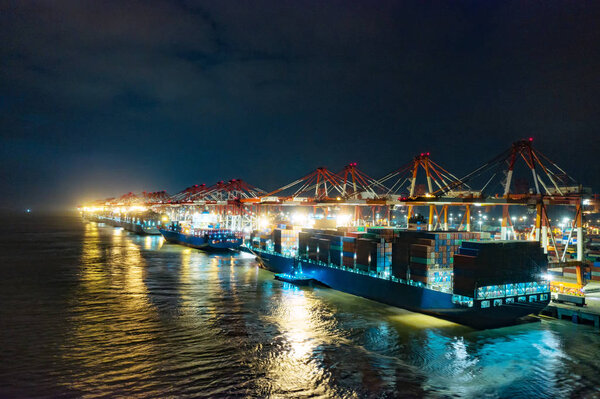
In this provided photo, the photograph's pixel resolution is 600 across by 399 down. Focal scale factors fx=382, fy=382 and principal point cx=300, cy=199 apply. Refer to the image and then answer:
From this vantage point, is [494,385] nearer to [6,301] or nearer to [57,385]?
[57,385]

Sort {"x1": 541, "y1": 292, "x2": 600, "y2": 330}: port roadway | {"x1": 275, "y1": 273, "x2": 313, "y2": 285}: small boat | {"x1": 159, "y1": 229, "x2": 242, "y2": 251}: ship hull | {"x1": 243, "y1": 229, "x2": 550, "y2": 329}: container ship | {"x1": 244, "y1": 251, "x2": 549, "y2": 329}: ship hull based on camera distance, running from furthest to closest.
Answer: {"x1": 159, "y1": 229, "x2": 242, "y2": 251}: ship hull < {"x1": 275, "y1": 273, "x2": 313, "y2": 285}: small boat < {"x1": 244, "y1": 251, "x2": 549, "y2": 329}: ship hull < {"x1": 243, "y1": 229, "x2": 550, "y2": 329}: container ship < {"x1": 541, "y1": 292, "x2": 600, "y2": 330}: port roadway

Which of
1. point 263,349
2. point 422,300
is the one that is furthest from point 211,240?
point 263,349

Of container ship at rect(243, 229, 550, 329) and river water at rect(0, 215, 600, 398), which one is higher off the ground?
container ship at rect(243, 229, 550, 329)

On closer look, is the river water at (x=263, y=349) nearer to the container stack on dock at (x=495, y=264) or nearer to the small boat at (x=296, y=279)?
the container stack on dock at (x=495, y=264)

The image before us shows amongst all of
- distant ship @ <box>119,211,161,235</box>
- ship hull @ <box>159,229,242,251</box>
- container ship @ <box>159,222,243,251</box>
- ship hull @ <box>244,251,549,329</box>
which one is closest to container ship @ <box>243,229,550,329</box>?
ship hull @ <box>244,251,549,329</box>

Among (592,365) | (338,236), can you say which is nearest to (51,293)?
(338,236)

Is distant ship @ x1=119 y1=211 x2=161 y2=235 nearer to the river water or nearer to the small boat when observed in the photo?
the small boat

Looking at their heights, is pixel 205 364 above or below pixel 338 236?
below

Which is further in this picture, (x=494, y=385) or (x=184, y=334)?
(x=184, y=334)
